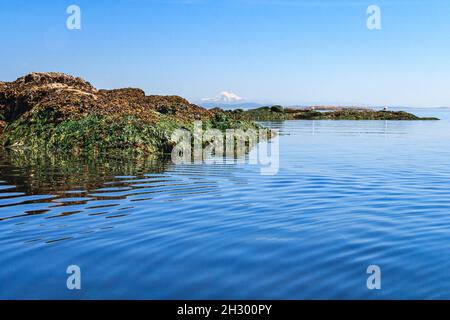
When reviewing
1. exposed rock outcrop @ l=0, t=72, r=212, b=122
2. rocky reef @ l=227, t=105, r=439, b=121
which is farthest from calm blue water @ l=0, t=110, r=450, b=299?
rocky reef @ l=227, t=105, r=439, b=121

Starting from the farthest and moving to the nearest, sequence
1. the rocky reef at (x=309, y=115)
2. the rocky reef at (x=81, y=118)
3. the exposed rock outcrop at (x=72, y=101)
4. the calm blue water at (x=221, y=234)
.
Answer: the rocky reef at (x=309, y=115) < the exposed rock outcrop at (x=72, y=101) < the rocky reef at (x=81, y=118) < the calm blue water at (x=221, y=234)

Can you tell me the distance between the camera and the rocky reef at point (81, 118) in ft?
61.2

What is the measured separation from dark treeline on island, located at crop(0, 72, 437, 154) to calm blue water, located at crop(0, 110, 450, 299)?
479cm

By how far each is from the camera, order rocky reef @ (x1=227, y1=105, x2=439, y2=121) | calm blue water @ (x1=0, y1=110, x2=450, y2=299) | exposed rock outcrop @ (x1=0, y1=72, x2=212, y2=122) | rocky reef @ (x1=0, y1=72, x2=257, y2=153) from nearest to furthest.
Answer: calm blue water @ (x1=0, y1=110, x2=450, y2=299), rocky reef @ (x1=0, y1=72, x2=257, y2=153), exposed rock outcrop @ (x1=0, y1=72, x2=212, y2=122), rocky reef @ (x1=227, y1=105, x2=439, y2=121)

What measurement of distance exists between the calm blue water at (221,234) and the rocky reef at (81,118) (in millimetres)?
4773

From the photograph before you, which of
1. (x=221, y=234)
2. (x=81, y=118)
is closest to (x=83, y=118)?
(x=81, y=118)

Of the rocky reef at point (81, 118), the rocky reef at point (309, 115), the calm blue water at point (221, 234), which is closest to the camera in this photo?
the calm blue water at point (221, 234)

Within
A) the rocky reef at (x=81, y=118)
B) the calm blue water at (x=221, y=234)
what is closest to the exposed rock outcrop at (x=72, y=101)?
the rocky reef at (x=81, y=118)

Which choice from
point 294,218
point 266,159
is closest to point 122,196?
point 294,218

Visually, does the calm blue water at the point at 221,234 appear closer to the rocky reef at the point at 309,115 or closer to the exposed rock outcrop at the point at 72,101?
the exposed rock outcrop at the point at 72,101

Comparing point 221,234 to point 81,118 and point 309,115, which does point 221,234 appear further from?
point 309,115

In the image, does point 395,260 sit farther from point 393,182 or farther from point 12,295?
point 393,182

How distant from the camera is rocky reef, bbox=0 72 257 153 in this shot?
61.2ft

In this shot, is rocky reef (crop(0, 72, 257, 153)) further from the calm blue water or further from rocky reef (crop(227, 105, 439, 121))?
rocky reef (crop(227, 105, 439, 121))
